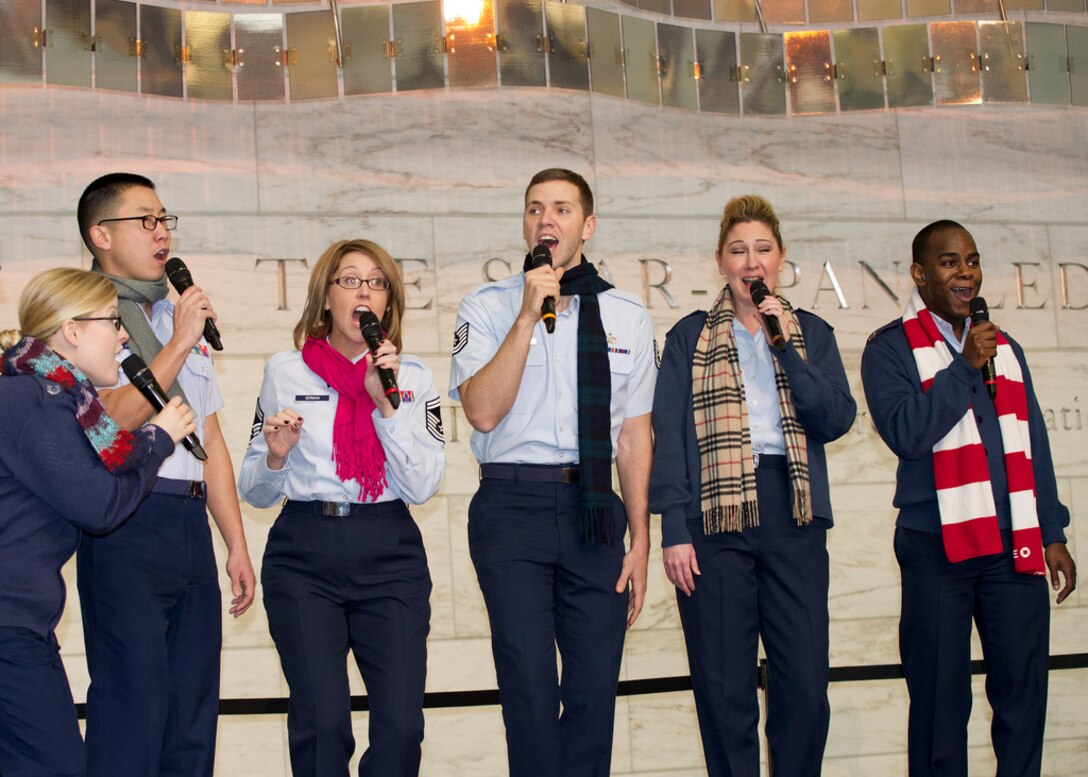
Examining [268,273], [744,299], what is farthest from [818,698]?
[268,273]

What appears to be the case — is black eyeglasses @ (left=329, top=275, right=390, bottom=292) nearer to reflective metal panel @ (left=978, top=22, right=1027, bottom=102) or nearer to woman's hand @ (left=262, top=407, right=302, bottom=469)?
woman's hand @ (left=262, top=407, right=302, bottom=469)

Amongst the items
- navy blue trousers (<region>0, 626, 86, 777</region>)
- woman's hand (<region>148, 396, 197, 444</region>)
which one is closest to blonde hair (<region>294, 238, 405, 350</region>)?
woman's hand (<region>148, 396, 197, 444</region>)

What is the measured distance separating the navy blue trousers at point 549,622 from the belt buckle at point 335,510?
34 cm

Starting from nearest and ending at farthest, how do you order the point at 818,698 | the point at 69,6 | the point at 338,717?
the point at 338,717
the point at 818,698
the point at 69,6

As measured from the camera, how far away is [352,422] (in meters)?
3.39

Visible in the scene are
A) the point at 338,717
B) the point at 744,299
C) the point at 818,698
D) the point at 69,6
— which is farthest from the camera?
the point at 69,6

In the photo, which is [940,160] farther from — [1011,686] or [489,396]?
[489,396]

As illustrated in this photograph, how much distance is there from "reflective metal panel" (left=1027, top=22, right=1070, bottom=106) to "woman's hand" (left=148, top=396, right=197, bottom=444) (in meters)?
4.73

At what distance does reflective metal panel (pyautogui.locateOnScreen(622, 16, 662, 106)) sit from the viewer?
229 inches

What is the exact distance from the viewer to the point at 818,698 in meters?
3.49

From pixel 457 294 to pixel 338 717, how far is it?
2650 mm

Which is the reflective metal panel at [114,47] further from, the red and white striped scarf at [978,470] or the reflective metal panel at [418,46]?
the red and white striped scarf at [978,470]

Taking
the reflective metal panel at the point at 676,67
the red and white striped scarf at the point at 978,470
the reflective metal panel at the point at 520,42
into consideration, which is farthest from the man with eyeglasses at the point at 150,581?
the reflective metal panel at the point at 676,67

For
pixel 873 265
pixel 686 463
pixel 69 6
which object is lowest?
pixel 686 463
